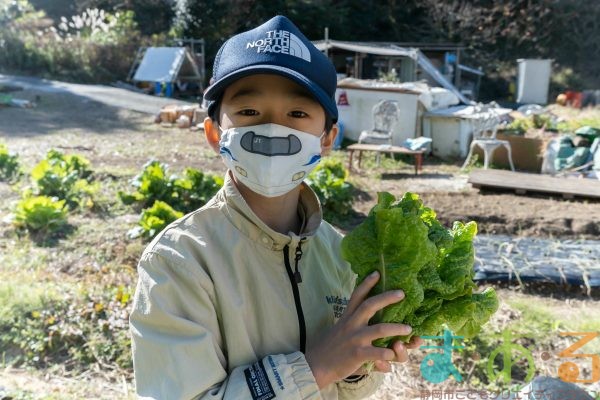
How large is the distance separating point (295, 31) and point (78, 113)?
18.6 metres

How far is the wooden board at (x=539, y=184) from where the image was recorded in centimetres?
968

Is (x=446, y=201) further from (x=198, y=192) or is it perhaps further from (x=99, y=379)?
(x=99, y=379)

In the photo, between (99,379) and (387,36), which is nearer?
(99,379)

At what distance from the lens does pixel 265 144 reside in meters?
1.71

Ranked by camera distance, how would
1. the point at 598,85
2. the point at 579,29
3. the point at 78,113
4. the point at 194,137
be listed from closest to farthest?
the point at 194,137 → the point at 78,113 → the point at 598,85 → the point at 579,29

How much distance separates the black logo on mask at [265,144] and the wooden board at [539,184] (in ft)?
29.8

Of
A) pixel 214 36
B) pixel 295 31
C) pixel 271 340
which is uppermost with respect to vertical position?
pixel 214 36

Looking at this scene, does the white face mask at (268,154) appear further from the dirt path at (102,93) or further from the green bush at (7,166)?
the dirt path at (102,93)

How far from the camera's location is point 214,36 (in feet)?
94.5

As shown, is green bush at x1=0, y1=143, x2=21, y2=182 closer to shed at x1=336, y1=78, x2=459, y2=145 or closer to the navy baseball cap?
the navy baseball cap

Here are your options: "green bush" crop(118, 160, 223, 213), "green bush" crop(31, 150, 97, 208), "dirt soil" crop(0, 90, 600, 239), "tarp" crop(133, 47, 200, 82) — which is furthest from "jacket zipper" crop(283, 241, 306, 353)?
"tarp" crop(133, 47, 200, 82)

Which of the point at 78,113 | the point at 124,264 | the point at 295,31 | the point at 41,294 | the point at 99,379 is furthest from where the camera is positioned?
the point at 78,113

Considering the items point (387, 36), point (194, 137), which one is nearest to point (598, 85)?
point (387, 36)

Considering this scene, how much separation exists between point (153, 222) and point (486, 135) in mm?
10090
